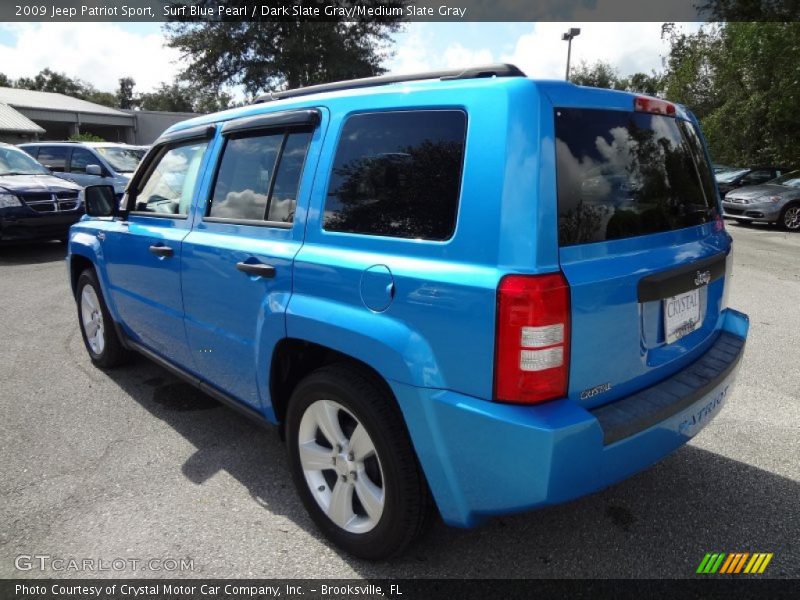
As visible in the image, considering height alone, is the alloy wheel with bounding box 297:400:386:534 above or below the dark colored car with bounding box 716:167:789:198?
below

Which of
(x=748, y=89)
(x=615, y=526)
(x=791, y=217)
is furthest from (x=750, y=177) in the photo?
(x=615, y=526)

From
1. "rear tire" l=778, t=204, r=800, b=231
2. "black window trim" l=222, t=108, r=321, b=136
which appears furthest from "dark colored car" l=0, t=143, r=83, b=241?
"rear tire" l=778, t=204, r=800, b=231

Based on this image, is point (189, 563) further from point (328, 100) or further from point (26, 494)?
point (328, 100)

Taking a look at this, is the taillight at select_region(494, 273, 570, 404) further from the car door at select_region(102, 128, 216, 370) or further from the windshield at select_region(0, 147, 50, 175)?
the windshield at select_region(0, 147, 50, 175)

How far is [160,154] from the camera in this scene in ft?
12.3

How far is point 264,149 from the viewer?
2816mm

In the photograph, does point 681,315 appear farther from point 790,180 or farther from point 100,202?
point 790,180

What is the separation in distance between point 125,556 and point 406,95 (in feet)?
7.37

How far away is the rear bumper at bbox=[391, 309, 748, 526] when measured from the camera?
5.97 ft

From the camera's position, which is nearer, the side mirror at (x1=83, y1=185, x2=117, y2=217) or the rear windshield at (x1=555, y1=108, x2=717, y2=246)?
the rear windshield at (x1=555, y1=108, x2=717, y2=246)

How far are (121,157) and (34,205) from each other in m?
3.14

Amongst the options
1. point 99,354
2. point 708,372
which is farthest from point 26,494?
point 708,372

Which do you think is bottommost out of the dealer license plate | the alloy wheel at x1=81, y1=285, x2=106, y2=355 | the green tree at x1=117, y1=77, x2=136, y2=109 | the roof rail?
the alloy wheel at x1=81, y1=285, x2=106, y2=355

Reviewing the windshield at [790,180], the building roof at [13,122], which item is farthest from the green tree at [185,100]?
the windshield at [790,180]
